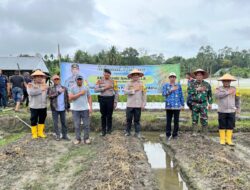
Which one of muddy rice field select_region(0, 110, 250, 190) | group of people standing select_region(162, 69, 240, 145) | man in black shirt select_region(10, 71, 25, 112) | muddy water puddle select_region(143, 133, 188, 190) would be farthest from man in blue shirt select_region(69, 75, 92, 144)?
man in black shirt select_region(10, 71, 25, 112)

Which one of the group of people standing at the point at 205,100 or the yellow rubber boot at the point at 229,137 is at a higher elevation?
the group of people standing at the point at 205,100

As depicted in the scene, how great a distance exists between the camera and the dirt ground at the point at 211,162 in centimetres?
463

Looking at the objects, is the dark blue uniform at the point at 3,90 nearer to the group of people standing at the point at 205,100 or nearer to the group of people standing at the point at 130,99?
the group of people standing at the point at 130,99

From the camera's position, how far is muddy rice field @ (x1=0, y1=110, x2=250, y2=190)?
4.61 metres

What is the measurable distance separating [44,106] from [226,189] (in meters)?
4.84

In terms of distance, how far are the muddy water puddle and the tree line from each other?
14165 mm

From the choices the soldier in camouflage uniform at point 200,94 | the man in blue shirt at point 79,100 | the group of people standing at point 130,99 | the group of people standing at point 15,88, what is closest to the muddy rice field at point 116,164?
the group of people standing at point 130,99

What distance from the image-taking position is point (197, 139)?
24.9 ft

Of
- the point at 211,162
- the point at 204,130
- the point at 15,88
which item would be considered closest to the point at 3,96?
the point at 15,88

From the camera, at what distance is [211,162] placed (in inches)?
217

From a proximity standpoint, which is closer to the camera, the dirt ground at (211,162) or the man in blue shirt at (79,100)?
the dirt ground at (211,162)

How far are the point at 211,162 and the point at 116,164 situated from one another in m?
1.61

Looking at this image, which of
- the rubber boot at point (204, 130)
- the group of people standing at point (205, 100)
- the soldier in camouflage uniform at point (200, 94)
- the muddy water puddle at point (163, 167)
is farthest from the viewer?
the rubber boot at point (204, 130)

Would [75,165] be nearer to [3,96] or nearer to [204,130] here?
[204,130]
